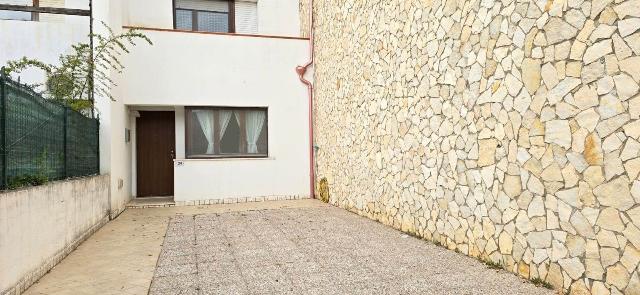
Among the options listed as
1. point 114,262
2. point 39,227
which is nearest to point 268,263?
point 114,262

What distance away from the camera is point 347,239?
209 inches

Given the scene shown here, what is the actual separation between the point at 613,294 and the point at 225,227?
16.5ft

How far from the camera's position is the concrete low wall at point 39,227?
10.5ft

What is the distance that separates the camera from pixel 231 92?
30.1 ft

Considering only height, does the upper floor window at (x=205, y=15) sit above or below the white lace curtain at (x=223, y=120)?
above

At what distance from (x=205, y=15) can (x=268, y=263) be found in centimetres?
852

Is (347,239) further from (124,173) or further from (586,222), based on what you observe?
(124,173)

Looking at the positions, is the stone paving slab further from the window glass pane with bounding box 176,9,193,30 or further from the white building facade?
the window glass pane with bounding box 176,9,193,30

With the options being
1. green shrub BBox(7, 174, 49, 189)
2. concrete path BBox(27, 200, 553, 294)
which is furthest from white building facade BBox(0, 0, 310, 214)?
green shrub BBox(7, 174, 49, 189)

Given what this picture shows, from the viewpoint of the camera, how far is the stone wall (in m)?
2.74

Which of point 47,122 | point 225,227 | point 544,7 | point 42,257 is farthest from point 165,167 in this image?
point 544,7

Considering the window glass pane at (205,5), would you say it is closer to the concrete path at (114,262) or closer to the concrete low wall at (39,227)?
the concrete path at (114,262)

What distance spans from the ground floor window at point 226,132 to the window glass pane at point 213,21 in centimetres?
286

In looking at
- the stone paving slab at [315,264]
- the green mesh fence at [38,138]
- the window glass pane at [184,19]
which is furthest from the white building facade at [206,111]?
the stone paving slab at [315,264]
